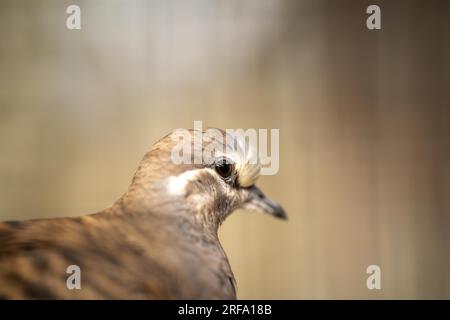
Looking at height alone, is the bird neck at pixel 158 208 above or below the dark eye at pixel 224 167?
below

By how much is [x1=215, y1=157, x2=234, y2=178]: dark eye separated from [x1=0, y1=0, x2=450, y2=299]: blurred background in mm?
1715

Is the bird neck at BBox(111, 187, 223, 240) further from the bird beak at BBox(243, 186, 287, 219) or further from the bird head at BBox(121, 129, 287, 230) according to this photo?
the bird beak at BBox(243, 186, 287, 219)

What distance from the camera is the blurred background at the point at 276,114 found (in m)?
3.00

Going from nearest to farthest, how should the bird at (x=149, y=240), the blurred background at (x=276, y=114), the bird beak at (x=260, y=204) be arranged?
1. the bird at (x=149, y=240)
2. the bird beak at (x=260, y=204)
3. the blurred background at (x=276, y=114)

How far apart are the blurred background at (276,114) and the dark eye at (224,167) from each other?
1715 millimetres

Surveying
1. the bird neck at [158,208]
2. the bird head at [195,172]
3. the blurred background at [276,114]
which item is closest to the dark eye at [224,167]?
the bird head at [195,172]

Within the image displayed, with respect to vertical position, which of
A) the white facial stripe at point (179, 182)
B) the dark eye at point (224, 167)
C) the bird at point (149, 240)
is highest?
the dark eye at point (224, 167)

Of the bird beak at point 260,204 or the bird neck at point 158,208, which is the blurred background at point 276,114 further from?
the bird neck at point 158,208

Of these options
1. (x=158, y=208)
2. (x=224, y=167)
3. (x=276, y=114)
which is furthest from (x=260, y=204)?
(x=276, y=114)

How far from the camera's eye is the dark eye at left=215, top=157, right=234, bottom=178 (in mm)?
1225

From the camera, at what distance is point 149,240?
3.54 ft

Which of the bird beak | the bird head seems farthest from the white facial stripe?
the bird beak
